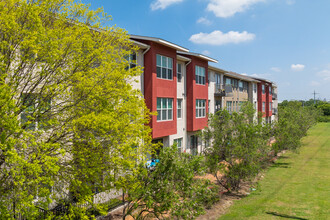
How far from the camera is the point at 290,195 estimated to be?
1895cm

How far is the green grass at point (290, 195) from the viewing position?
1534 cm

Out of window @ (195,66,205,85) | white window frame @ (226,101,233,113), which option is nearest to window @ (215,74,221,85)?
white window frame @ (226,101,233,113)

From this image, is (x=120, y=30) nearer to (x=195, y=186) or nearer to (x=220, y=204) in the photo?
(x=195, y=186)

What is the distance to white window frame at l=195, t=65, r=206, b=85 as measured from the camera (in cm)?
2755

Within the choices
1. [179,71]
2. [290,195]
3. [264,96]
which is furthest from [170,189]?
[264,96]

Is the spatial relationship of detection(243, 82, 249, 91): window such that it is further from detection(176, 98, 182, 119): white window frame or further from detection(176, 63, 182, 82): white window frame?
detection(176, 63, 182, 82): white window frame

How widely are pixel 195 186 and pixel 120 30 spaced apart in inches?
312

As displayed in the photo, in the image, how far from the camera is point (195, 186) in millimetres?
11492

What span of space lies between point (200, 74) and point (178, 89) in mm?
4209

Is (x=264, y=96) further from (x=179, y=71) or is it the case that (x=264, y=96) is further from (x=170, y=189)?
(x=170, y=189)

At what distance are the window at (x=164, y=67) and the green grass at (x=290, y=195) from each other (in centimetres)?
1144

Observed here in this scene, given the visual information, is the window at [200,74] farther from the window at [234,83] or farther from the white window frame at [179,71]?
the window at [234,83]

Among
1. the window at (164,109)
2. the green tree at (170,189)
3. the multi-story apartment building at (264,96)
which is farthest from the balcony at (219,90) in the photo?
the green tree at (170,189)

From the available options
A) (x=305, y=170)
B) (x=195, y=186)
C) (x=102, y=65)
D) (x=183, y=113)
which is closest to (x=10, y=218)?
(x=102, y=65)
